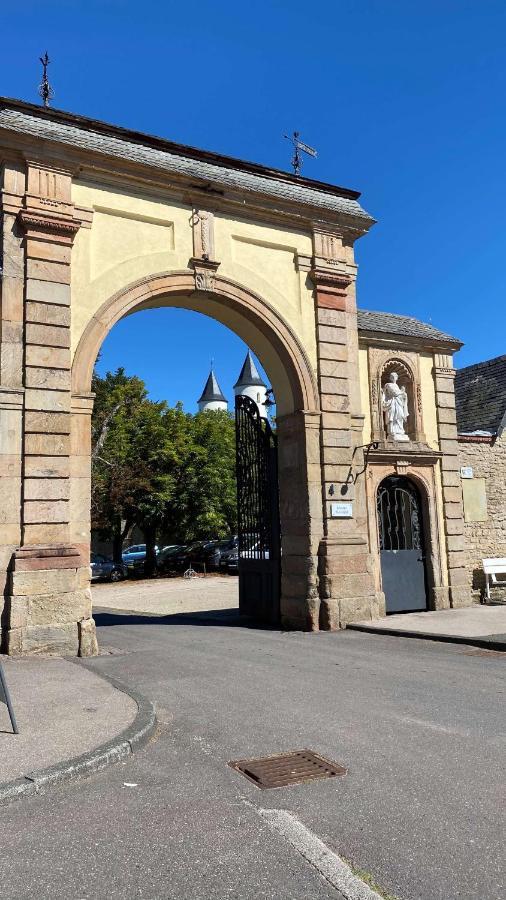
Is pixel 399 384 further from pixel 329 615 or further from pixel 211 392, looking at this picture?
pixel 211 392

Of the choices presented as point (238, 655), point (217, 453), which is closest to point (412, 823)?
point (238, 655)

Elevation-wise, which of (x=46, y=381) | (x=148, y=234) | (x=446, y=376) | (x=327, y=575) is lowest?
(x=327, y=575)

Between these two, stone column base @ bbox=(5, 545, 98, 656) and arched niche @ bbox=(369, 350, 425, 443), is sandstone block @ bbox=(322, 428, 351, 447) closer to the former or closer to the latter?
arched niche @ bbox=(369, 350, 425, 443)

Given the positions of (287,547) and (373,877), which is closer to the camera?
(373,877)

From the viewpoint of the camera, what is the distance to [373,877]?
2918 millimetres

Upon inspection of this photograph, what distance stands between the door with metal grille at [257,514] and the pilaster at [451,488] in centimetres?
353

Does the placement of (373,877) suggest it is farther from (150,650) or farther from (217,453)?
(217,453)

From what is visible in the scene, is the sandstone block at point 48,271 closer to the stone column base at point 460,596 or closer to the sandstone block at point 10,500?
the sandstone block at point 10,500

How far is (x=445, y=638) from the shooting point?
9.83 metres

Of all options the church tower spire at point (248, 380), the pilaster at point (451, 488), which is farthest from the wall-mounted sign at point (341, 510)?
the church tower spire at point (248, 380)

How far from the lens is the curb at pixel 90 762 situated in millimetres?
3920

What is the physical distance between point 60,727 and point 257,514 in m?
8.48

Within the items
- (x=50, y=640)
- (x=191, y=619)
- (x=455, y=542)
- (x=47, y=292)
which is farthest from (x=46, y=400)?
(x=455, y=542)

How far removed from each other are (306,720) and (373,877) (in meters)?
2.66
